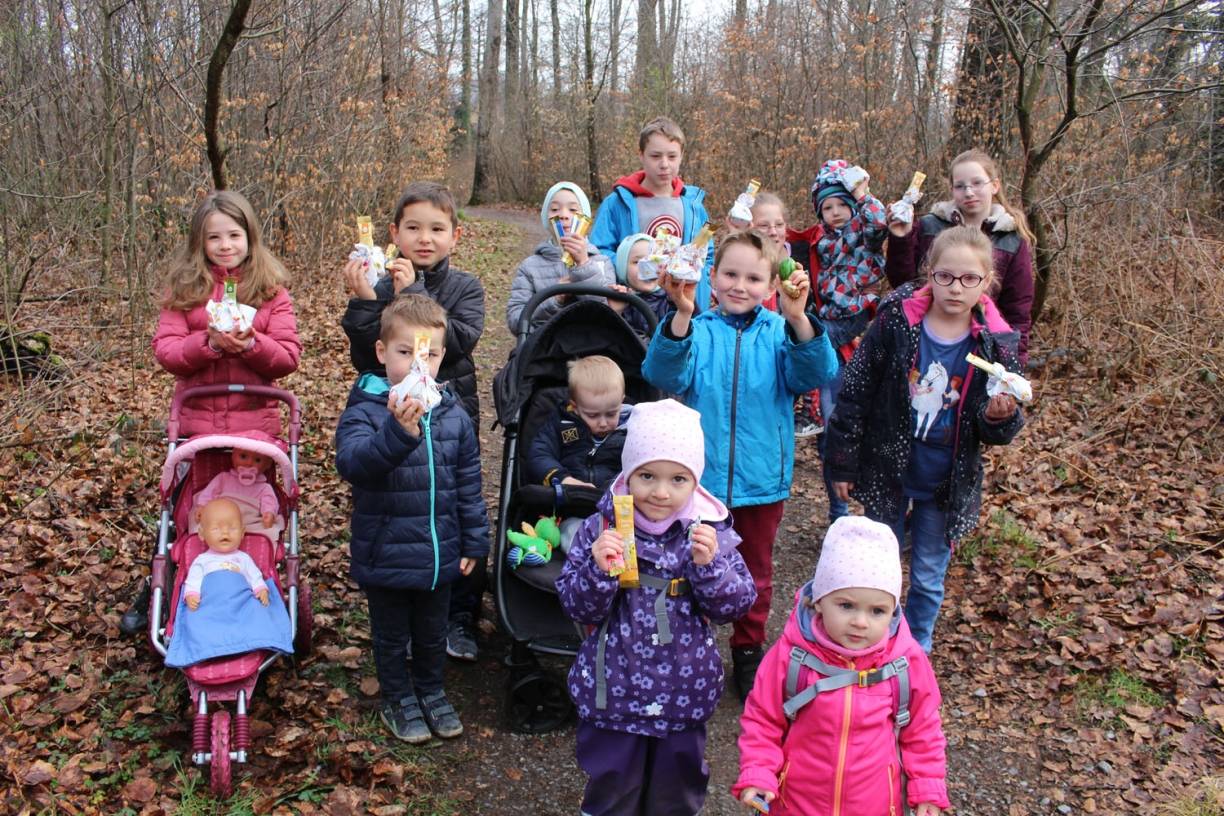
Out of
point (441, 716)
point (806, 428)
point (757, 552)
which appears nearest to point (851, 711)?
point (757, 552)

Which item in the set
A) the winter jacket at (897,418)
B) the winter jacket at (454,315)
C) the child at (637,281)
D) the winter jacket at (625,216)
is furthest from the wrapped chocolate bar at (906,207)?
the winter jacket at (454,315)

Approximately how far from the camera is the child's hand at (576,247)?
518 centimetres

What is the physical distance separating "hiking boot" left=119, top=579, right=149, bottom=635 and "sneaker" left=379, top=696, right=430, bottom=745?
4.39ft

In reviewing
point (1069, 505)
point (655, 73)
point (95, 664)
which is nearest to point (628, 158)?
point (655, 73)

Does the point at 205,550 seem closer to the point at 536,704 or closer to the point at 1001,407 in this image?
the point at 536,704

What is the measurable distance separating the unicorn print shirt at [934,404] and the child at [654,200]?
182 centimetres

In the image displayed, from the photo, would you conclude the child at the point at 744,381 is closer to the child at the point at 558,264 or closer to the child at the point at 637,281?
the child at the point at 637,281

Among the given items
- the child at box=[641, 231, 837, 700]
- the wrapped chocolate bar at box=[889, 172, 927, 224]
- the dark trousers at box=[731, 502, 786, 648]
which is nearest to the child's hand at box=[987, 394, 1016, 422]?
the child at box=[641, 231, 837, 700]

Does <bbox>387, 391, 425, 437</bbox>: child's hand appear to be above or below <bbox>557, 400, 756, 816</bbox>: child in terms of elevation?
above

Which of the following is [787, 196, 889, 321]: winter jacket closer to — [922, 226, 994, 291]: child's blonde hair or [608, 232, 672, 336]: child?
[608, 232, 672, 336]: child

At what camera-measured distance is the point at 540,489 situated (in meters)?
4.06

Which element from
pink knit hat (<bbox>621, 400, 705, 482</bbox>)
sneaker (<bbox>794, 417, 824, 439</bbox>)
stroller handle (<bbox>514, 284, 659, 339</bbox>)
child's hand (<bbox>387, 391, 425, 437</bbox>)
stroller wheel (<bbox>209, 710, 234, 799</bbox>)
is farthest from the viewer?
sneaker (<bbox>794, 417, 824, 439</bbox>)

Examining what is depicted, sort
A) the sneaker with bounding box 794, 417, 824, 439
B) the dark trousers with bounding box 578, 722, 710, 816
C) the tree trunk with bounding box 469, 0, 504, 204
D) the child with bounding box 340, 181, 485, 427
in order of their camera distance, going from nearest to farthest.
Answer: the dark trousers with bounding box 578, 722, 710, 816 < the child with bounding box 340, 181, 485, 427 < the sneaker with bounding box 794, 417, 824, 439 < the tree trunk with bounding box 469, 0, 504, 204

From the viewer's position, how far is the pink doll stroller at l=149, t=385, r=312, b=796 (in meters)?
3.54
